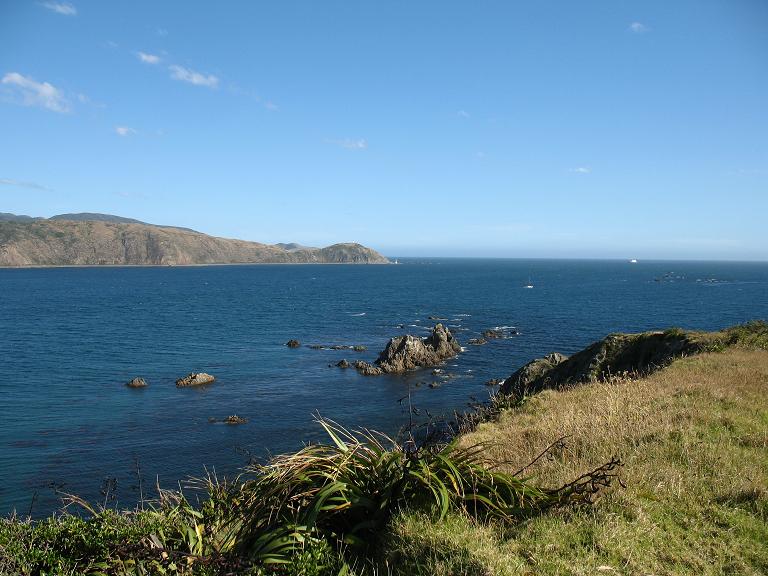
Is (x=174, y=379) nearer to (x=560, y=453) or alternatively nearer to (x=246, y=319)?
(x=246, y=319)

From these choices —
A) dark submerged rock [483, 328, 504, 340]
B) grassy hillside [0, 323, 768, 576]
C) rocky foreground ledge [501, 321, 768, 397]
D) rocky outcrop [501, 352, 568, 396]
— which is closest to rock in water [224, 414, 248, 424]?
rocky outcrop [501, 352, 568, 396]

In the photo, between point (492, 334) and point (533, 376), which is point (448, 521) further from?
point (492, 334)

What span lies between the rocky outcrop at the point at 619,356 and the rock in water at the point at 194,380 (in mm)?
25395

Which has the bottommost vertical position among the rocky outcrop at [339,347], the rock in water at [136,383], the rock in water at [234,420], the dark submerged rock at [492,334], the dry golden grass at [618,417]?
the rock in water at [234,420]

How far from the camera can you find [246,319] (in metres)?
76.3

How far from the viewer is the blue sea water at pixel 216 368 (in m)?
26.0

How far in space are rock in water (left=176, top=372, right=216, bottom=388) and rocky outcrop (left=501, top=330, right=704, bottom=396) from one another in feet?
83.3

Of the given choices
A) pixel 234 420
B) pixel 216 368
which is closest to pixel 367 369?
pixel 216 368

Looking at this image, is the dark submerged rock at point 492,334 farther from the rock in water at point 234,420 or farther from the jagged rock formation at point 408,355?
the rock in water at point 234,420

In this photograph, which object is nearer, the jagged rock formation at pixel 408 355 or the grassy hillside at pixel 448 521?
the grassy hillside at pixel 448 521

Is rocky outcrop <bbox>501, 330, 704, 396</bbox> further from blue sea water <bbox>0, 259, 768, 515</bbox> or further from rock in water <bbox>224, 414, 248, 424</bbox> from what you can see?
rock in water <bbox>224, 414, 248, 424</bbox>

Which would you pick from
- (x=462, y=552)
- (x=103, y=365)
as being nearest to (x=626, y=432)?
(x=462, y=552)

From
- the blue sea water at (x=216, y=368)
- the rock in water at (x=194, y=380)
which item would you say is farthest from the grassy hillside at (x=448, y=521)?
the rock in water at (x=194, y=380)

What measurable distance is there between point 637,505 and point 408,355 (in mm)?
41728
